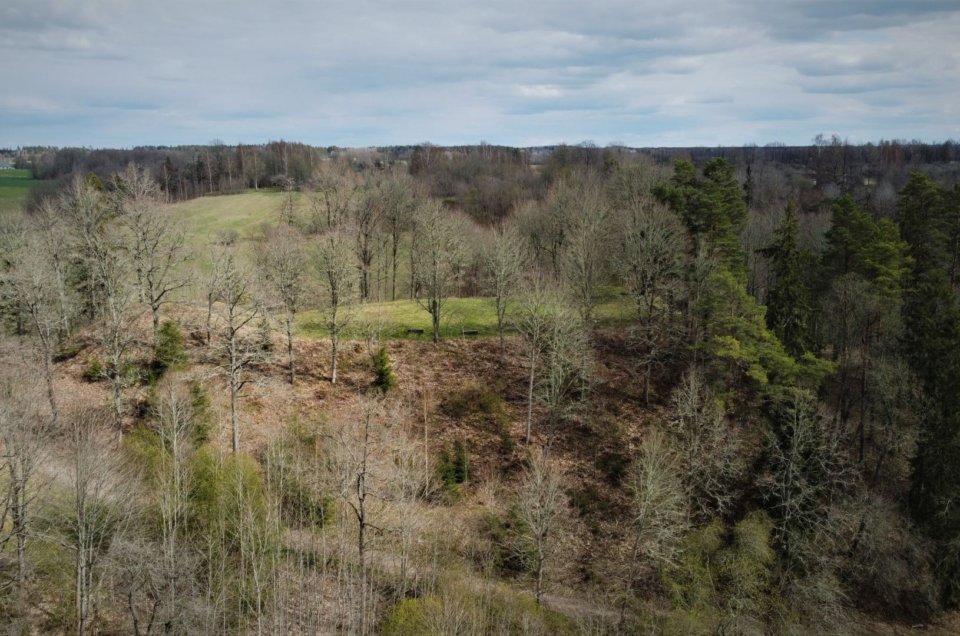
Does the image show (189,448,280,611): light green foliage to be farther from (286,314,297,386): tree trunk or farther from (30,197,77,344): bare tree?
(30,197,77,344): bare tree

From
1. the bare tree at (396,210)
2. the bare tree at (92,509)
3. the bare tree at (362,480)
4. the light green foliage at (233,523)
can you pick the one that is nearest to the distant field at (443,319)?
the bare tree at (362,480)

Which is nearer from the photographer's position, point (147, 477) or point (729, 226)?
point (147, 477)

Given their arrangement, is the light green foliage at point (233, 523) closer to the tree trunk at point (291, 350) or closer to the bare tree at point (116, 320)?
the bare tree at point (116, 320)

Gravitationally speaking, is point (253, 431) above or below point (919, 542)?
above

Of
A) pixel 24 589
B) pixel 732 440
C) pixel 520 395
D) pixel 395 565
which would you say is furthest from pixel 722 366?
pixel 24 589

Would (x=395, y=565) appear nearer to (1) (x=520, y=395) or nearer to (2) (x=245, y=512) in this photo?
(2) (x=245, y=512)

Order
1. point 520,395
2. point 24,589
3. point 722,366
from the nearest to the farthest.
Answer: point 24,589 < point 722,366 < point 520,395
